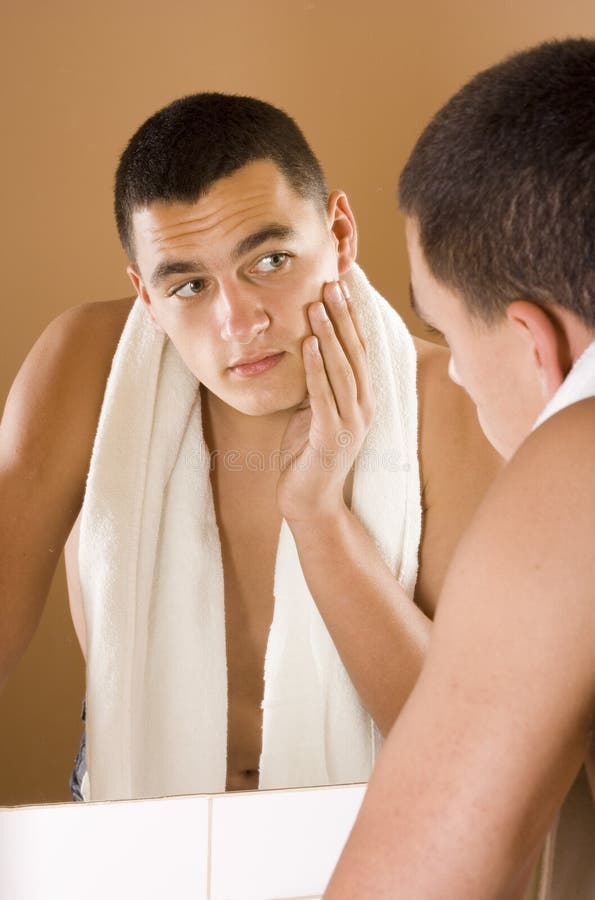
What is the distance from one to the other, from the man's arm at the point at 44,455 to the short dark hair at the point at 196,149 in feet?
0.30

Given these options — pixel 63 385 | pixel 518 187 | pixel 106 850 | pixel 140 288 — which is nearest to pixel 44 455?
pixel 63 385

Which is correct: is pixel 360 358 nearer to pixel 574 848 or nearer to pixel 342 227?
pixel 342 227

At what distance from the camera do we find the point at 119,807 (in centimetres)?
88

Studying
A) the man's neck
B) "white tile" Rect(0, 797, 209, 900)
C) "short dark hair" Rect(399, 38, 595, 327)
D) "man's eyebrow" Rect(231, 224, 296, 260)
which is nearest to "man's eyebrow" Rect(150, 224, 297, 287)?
"man's eyebrow" Rect(231, 224, 296, 260)

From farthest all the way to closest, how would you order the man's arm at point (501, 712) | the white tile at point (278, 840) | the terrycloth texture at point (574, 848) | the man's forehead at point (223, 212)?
1. the white tile at point (278, 840)
2. the man's forehead at point (223, 212)
3. the terrycloth texture at point (574, 848)
4. the man's arm at point (501, 712)

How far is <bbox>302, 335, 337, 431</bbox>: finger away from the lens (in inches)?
32.9

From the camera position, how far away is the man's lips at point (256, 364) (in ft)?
2.72

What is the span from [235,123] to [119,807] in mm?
620

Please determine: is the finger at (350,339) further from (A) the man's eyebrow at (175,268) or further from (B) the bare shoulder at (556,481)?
(B) the bare shoulder at (556,481)

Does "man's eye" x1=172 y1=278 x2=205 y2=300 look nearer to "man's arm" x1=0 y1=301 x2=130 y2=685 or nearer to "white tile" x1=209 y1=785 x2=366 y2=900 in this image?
"man's arm" x1=0 y1=301 x2=130 y2=685

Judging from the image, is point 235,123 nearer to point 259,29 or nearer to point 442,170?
point 259,29

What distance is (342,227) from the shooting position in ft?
2.80

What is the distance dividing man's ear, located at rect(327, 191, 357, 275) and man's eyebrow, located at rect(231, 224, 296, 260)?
52mm

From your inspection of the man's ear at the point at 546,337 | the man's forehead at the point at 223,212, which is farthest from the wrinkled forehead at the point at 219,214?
the man's ear at the point at 546,337
